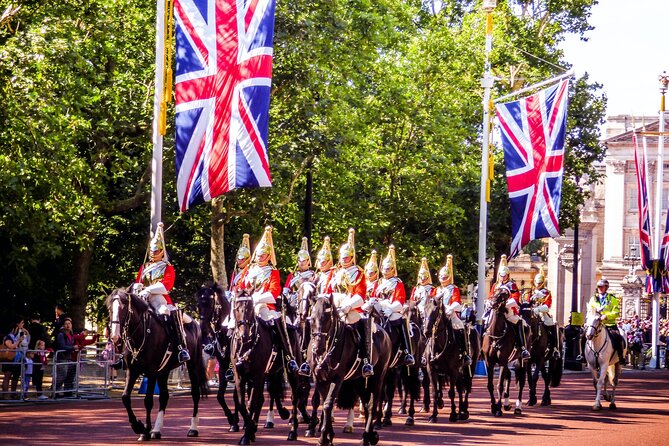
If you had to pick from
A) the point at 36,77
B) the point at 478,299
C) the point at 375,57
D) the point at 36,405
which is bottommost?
the point at 36,405

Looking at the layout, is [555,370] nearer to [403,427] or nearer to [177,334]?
[403,427]

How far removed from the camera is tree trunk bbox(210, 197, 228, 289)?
3588cm

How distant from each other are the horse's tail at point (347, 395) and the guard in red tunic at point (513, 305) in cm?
663

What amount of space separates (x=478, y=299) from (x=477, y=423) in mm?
17002

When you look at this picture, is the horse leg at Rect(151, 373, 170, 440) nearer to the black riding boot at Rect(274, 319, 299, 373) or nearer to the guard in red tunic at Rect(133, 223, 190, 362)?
the guard in red tunic at Rect(133, 223, 190, 362)

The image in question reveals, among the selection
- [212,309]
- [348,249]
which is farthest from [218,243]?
[348,249]

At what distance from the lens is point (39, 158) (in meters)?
29.6

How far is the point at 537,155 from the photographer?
34.0 metres

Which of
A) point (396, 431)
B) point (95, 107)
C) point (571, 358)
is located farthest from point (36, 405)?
point (571, 358)

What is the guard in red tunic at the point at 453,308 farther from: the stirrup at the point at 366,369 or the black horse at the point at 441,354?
A: the stirrup at the point at 366,369

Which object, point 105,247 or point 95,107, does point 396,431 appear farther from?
point 105,247

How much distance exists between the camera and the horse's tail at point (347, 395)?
20266 mm

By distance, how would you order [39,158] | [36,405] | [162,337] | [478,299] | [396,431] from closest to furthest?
[162,337]
[396,431]
[36,405]
[39,158]
[478,299]

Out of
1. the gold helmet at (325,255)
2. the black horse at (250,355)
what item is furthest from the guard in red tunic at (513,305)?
the black horse at (250,355)
